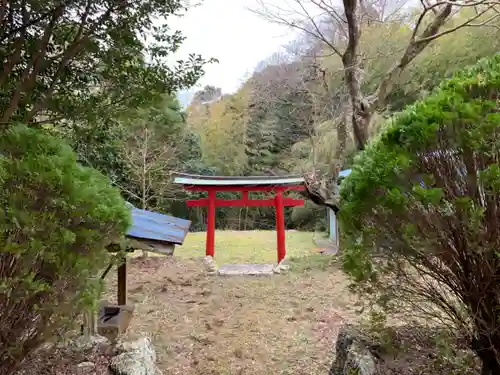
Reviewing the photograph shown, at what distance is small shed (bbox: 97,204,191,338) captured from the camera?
8.80ft

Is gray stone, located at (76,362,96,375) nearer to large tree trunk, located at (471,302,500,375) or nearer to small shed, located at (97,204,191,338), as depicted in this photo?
small shed, located at (97,204,191,338)

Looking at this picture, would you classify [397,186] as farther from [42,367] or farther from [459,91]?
[42,367]

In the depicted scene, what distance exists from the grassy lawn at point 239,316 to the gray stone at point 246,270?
19 centimetres

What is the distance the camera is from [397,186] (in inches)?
68.8

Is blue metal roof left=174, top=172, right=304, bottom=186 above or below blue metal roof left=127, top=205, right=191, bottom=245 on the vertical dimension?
above

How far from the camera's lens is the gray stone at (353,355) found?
2.04 m

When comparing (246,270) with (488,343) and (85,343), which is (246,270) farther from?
(488,343)

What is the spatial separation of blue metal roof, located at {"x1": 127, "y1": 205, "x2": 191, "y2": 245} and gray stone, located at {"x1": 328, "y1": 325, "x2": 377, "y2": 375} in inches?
49.7

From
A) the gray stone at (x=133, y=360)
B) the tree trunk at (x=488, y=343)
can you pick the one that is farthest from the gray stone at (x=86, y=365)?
the tree trunk at (x=488, y=343)

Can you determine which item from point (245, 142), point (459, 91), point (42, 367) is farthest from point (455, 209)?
point (245, 142)

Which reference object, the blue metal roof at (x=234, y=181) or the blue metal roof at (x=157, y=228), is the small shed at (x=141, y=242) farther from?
the blue metal roof at (x=234, y=181)

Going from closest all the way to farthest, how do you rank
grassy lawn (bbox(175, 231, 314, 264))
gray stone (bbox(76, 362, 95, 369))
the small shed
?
gray stone (bbox(76, 362, 95, 369)) < the small shed < grassy lawn (bbox(175, 231, 314, 264))

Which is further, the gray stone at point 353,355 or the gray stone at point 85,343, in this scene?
the gray stone at point 85,343

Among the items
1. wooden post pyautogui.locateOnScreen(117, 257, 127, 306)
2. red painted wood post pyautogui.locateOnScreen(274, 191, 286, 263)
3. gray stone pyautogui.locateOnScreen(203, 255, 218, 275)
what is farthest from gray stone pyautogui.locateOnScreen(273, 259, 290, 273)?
wooden post pyautogui.locateOnScreen(117, 257, 127, 306)
